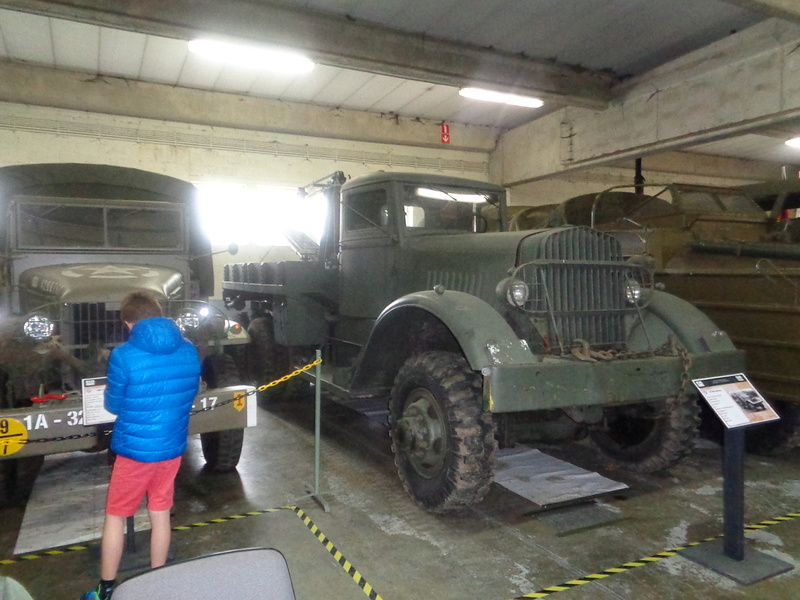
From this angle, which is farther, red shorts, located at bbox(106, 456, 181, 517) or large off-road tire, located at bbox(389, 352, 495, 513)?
large off-road tire, located at bbox(389, 352, 495, 513)

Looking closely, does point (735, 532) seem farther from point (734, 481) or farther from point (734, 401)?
point (734, 401)

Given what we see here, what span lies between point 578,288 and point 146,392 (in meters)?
2.52

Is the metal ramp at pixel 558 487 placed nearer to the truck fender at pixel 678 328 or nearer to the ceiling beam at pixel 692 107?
the truck fender at pixel 678 328

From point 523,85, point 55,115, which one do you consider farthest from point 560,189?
point 55,115

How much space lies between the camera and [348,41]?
625cm

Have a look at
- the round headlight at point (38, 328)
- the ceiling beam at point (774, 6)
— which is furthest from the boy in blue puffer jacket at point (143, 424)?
the ceiling beam at point (774, 6)

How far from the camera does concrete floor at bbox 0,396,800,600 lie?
2.62 meters

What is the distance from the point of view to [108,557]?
2373mm

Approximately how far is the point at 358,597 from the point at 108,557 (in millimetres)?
1045

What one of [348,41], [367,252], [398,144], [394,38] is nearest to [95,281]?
[367,252]

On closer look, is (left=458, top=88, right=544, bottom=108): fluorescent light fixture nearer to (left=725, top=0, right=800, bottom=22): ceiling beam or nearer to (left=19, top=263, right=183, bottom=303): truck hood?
(left=725, top=0, right=800, bottom=22): ceiling beam

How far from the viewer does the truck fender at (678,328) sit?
369 cm

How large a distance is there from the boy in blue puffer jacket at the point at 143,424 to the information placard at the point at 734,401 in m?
2.40

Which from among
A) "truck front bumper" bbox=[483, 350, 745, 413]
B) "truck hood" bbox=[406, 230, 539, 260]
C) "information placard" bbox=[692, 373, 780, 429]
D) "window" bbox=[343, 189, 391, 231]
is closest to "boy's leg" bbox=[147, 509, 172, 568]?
"truck front bumper" bbox=[483, 350, 745, 413]
